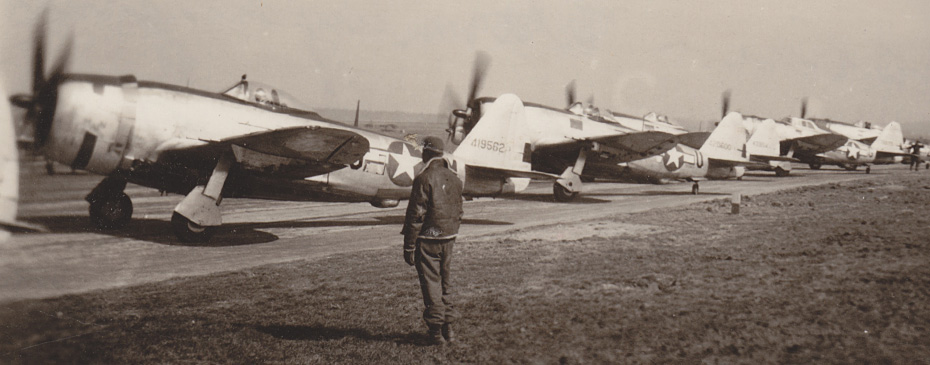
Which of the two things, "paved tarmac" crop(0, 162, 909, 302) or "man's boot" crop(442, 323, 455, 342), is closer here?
"man's boot" crop(442, 323, 455, 342)

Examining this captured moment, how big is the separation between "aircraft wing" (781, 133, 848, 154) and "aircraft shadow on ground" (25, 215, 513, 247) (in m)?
27.8

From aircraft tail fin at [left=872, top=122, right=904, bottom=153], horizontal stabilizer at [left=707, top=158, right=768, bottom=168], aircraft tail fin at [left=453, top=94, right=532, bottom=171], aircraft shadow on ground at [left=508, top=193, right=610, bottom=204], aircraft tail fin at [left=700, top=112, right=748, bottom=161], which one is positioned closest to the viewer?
aircraft tail fin at [left=453, top=94, right=532, bottom=171]

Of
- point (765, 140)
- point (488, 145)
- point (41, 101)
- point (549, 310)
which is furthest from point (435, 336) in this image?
point (765, 140)

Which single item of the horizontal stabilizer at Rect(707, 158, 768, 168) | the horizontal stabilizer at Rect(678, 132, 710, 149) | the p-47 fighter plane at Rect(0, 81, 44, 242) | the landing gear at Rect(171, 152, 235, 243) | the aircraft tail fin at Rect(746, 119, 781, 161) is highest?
the aircraft tail fin at Rect(746, 119, 781, 161)

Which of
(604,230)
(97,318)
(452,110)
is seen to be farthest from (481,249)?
(452,110)

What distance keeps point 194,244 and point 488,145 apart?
677cm

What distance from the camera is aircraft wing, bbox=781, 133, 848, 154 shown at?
3388 centimetres

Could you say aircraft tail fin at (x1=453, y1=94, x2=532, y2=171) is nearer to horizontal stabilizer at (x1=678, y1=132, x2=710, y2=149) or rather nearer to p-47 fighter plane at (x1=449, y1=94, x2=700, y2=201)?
p-47 fighter plane at (x1=449, y1=94, x2=700, y2=201)

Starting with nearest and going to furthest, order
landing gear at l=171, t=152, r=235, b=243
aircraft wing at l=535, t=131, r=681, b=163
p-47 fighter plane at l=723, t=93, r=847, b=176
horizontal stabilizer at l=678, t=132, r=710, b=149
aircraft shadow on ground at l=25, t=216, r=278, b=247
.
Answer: landing gear at l=171, t=152, r=235, b=243 → aircraft shadow on ground at l=25, t=216, r=278, b=247 → aircraft wing at l=535, t=131, r=681, b=163 → horizontal stabilizer at l=678, t=132, r=710, b=149 → p-47 fighter plane at l=723, t=93, r=847, b=176

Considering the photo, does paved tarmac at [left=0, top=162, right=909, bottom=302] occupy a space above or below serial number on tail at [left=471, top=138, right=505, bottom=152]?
below

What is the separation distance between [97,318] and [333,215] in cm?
921

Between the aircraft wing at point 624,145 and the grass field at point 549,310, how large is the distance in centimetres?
941

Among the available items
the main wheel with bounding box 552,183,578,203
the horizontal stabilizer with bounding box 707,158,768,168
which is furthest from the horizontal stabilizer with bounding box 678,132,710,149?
the main wheel with bounding box 552,183,578,203

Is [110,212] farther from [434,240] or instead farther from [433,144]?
[434,240]
